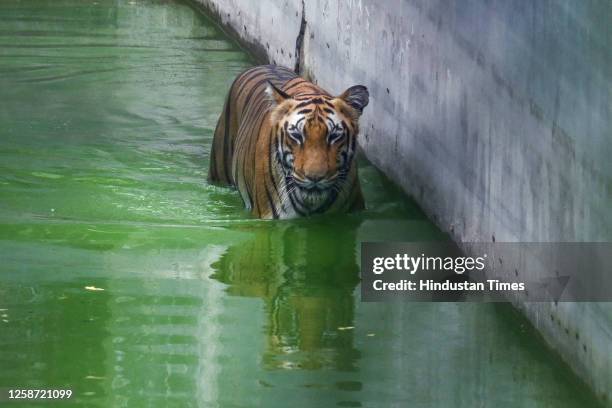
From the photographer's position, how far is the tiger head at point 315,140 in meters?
7.57

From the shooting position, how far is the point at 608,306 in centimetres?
508

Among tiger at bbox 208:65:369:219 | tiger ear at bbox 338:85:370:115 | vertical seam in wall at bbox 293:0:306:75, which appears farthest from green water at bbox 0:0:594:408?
vertical seam in wall at bbox 293:0:306:75

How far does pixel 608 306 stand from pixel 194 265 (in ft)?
8.27

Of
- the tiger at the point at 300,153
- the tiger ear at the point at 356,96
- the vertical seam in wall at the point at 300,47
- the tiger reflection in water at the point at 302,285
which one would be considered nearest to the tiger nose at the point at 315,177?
the tiger at the point at 300,153

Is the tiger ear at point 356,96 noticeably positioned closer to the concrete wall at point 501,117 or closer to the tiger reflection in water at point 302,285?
the concrete wall at point 501,117

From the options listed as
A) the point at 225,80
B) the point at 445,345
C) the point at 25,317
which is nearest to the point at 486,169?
the point at 445,345

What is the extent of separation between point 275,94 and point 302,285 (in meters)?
1.44

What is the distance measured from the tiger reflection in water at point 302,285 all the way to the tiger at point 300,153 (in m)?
0.15

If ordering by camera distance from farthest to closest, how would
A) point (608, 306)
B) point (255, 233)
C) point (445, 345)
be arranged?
point (255, 233), point (445, 345), point (608, 306)

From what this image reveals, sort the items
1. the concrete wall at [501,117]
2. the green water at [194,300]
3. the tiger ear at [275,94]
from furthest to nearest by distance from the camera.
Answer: the tiger ear at [275,94] < the green water at [194,300] < the concrete wall at [501,117]

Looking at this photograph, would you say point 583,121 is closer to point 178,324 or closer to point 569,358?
point 569,358

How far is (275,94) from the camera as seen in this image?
7801mm

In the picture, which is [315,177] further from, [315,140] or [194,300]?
[194,300]

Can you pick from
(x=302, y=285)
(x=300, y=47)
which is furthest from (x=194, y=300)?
(x=300, y=47)
